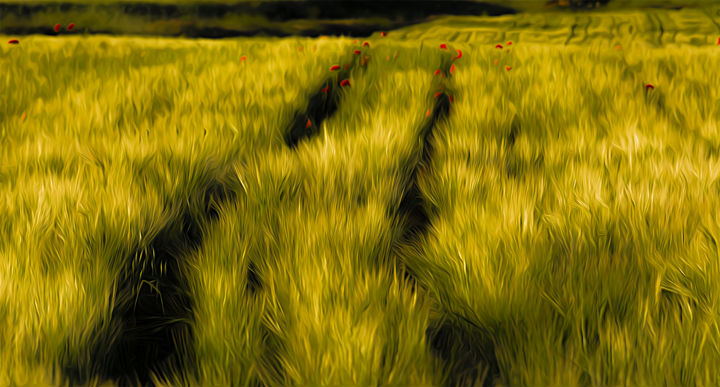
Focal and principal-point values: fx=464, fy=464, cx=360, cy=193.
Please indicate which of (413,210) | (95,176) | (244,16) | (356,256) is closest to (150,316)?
(95,176)

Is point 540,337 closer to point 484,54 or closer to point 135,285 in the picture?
point 135,285

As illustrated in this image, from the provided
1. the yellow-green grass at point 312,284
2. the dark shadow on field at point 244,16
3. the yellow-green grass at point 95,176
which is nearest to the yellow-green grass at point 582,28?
the dark shadow on field at point 244,16

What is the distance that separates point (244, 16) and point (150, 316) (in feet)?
26.9

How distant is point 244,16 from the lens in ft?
26.5

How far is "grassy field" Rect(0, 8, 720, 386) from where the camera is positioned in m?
0.52

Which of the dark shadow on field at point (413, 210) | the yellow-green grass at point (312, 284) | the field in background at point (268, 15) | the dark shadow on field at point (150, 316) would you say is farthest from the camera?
the field in background at point (268, 15)

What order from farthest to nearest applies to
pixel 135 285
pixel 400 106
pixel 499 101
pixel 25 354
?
pixel 499 101, pixel 400 106, pixel 135 285, pixel 25 354

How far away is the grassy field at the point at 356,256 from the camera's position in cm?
52

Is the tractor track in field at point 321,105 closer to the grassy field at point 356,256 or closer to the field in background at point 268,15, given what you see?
the grassy field at point 356,256

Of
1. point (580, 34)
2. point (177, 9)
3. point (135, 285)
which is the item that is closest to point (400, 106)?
point (135, 285)

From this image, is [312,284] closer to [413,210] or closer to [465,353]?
[465,353]

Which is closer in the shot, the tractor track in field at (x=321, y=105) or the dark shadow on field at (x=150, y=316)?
the dark shadow on field at (x=150, y=316)

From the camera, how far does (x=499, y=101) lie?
1762 mm

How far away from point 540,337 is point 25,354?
22.6 inches
